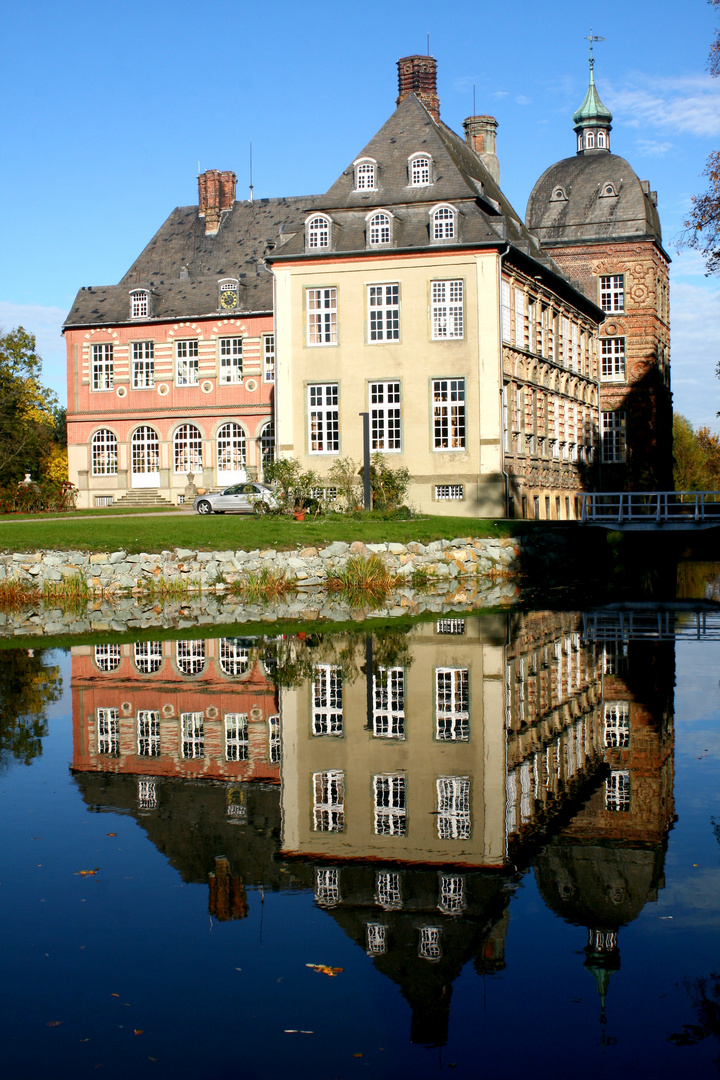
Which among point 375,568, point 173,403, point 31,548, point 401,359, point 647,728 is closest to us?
point 647,728

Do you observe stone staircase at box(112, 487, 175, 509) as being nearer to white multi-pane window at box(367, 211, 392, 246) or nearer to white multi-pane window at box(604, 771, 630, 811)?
white multi-pane window at box(367, 211, 392, 246)

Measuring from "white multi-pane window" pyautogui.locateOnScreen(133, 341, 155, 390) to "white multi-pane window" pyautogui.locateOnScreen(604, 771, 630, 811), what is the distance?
50.9 m

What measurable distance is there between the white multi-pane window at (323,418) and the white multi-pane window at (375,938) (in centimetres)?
3656

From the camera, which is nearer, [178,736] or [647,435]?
[178,736]

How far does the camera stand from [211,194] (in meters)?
62.1

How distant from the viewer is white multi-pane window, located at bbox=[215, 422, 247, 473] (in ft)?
186

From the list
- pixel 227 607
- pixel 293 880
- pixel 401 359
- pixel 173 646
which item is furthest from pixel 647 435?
pixel 293 880

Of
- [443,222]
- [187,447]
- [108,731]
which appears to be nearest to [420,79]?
[443,222]

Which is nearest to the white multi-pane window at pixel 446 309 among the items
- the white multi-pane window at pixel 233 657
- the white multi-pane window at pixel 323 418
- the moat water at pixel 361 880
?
the white multi-pane window at pixel 323 418

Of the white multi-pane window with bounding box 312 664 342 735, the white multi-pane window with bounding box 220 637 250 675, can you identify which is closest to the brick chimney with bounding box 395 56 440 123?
the white multi-pane window with bounding box 220 637 250 675

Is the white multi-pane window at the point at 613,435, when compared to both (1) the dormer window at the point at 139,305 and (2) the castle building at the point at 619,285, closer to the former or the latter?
(2) the castle building at the point at 619,285

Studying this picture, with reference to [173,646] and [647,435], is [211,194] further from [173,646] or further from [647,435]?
[173,646]

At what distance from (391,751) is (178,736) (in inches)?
94.1

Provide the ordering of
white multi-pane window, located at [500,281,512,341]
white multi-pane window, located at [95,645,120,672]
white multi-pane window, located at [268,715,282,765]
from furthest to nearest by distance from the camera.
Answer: white multi-pane window, located at [500,281,512,341] < white multi-pane window, located at [95,645,120,672] < white multi-pane window, located at [268,715,282,765]
